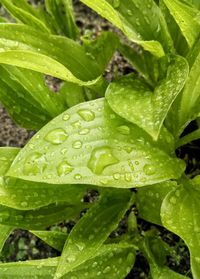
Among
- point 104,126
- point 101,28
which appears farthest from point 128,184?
point 101,28

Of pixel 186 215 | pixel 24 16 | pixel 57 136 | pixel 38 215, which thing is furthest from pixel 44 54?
pixel 186 215

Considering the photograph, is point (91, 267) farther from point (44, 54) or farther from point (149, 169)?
point (44, 54)

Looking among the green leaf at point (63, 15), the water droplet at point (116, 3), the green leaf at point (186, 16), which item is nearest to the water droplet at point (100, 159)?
the green leaf at point (186, 16)

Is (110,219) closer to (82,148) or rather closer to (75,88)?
(82,148)

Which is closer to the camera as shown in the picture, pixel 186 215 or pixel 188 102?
pixel 186 215

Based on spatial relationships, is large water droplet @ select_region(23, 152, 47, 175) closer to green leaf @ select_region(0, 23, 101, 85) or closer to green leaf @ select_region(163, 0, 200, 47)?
green leaf @ select_region(0, 23, 101, 85)

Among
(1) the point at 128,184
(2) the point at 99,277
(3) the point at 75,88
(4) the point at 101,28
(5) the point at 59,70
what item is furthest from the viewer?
(4) the point at 101,28
